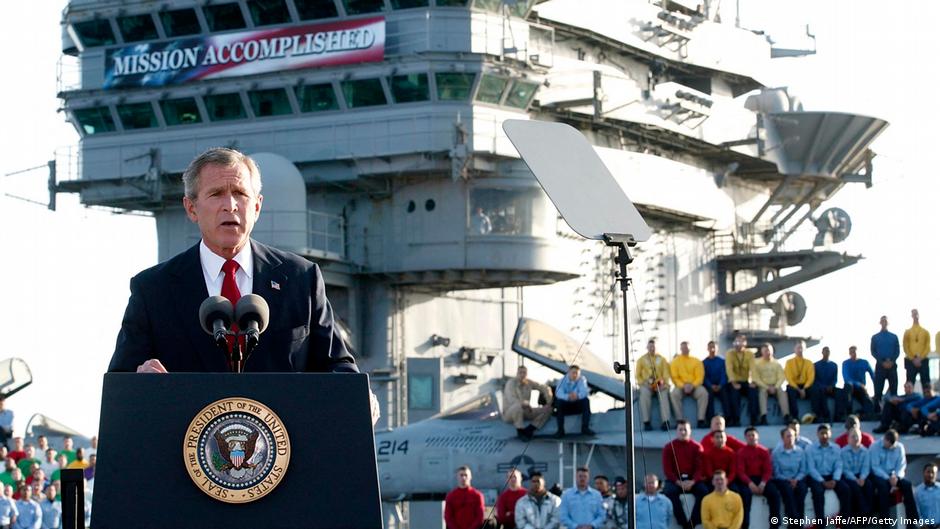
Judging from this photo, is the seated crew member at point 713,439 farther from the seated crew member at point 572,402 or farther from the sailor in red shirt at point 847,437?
the seated crew member at point 572,402

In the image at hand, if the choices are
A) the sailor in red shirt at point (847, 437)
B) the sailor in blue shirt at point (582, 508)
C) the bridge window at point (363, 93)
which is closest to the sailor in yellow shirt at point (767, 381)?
the sailor in red shirt at point (847, 437)

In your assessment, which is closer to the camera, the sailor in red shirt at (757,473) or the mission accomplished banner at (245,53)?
the sailor in red shirt at (757,473)

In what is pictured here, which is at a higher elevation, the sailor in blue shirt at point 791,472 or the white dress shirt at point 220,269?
the white dress shirt at point 220,269

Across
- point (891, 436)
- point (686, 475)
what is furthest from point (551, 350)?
point (891, 436)

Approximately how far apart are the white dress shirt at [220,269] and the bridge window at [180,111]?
1135 inches

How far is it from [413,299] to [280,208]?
4303 millimetres

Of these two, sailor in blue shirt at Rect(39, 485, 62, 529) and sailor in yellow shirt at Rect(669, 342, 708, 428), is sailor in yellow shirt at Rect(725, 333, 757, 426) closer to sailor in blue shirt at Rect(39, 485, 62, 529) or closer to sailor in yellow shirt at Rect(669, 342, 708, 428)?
sailor in yellow shirt at Rect(669, 342, 708, 428)

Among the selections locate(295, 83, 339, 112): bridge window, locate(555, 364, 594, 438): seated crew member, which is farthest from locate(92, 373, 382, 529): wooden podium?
locate(295, 83, 339, 112): bridge window

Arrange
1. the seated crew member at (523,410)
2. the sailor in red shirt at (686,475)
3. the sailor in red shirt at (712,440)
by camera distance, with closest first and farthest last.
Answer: the sailor in red shirt at (712,440) → the sailor in red shirt at (686,475) → the seated crew member at (523,410)

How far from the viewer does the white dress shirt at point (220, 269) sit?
14.5 ft

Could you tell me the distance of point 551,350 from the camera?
26.0 metres

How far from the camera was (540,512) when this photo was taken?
18.3 m

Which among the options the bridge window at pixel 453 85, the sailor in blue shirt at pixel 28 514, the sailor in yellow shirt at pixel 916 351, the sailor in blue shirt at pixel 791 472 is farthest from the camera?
the bridge window at pixel 453 85

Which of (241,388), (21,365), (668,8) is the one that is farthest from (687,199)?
(241,388)
